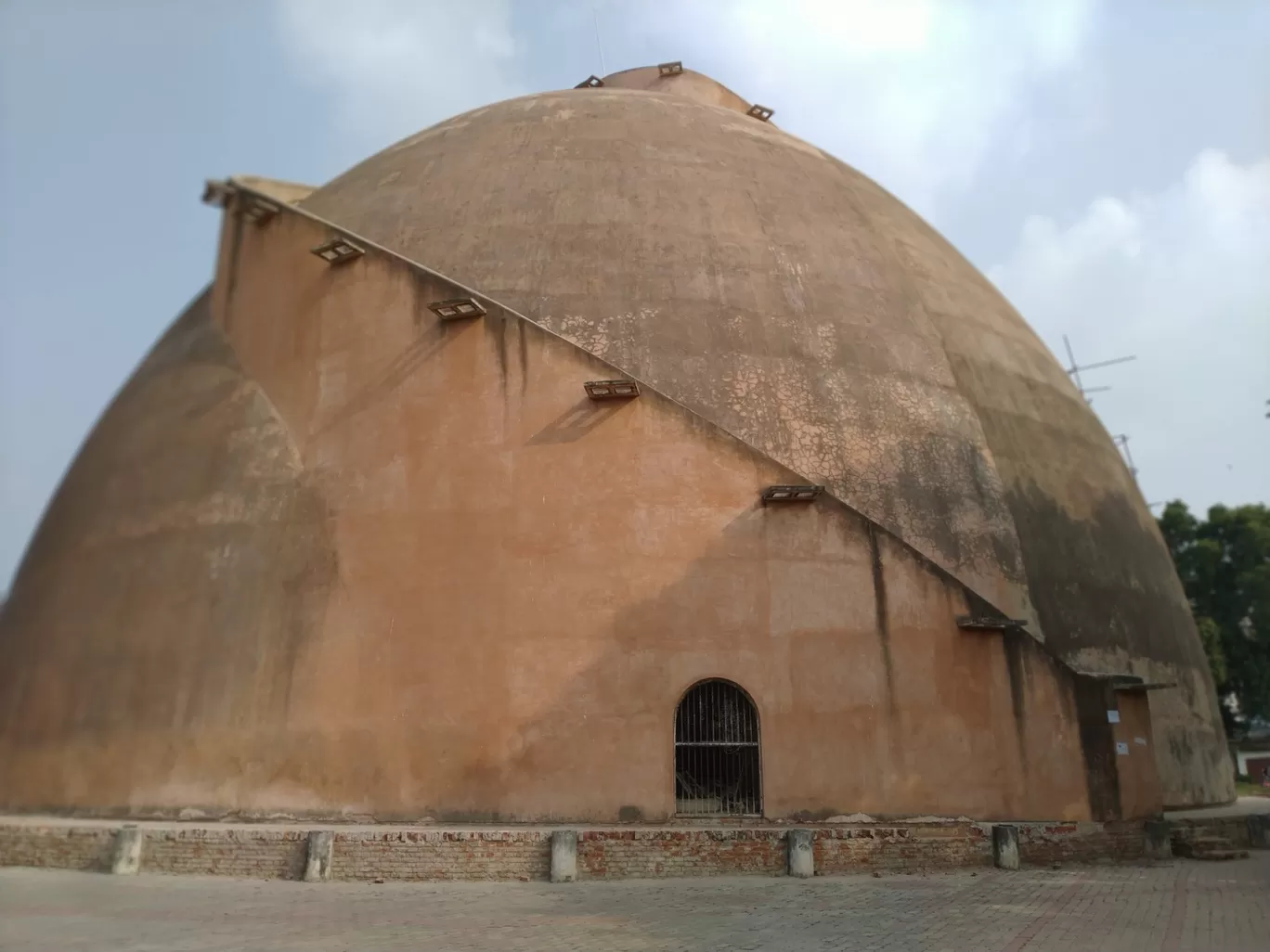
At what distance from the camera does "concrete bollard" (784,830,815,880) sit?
9539mm

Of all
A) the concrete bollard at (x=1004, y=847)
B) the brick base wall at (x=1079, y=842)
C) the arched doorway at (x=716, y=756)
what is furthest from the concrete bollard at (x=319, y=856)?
the brick base wall at (x=1079, y=842)

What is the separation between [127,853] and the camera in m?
10.3

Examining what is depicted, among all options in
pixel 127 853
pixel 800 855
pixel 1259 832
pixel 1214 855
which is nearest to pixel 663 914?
pixel 800 855

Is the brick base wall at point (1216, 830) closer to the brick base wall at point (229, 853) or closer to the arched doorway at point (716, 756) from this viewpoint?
the arched doorway at point (716, 756)

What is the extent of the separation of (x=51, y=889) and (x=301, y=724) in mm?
2852

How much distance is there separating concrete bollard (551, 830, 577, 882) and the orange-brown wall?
1171 millimetres

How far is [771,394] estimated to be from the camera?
43.2ft

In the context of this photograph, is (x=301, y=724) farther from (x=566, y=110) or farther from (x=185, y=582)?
(x=566, y=110)

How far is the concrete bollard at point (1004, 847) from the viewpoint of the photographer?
10008 mm

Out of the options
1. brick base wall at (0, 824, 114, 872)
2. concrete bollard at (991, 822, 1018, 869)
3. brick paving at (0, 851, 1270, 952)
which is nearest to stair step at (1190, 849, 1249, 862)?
brick paving at (0, 851, 1270, 952)

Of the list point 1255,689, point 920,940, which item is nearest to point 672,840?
point 920,940

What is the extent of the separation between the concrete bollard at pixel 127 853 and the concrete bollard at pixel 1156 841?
1045cm

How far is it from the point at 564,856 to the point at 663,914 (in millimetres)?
1830

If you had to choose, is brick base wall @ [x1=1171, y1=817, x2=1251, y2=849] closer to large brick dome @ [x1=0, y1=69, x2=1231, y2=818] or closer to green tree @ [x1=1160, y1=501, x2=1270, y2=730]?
large brick dome @ [x1=0, y1=69, x2=1231, y2=818]
